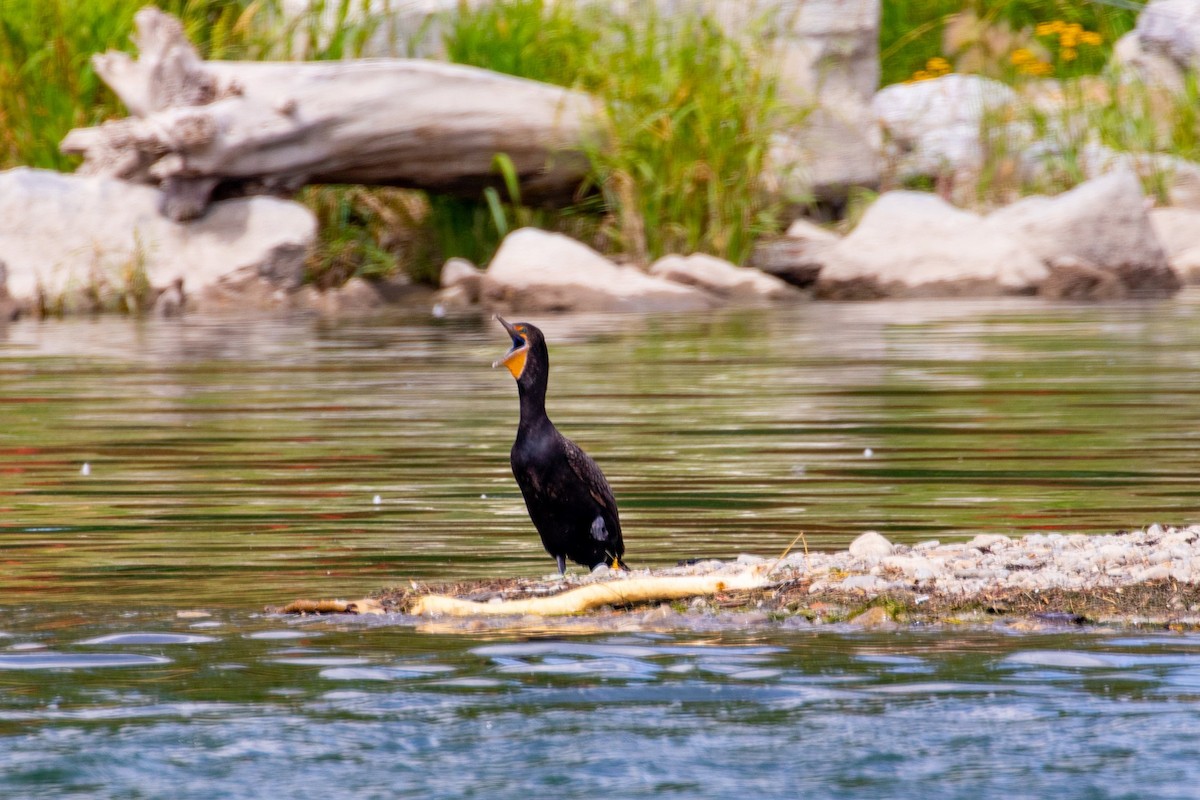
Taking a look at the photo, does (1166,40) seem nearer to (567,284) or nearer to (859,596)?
(567,284)

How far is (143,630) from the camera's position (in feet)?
18.7

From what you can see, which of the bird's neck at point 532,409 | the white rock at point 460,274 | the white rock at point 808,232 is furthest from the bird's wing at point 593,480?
the white rock at point 808,232

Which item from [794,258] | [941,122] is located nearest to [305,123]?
[794,258]

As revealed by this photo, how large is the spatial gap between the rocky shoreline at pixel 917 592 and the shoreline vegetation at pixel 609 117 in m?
12.6

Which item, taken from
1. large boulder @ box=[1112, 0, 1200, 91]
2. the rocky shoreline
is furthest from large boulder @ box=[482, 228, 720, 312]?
the rocky shoreline

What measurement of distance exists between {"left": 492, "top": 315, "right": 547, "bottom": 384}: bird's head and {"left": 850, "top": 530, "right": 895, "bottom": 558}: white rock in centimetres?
112

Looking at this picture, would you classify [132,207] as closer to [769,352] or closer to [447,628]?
[769,352]

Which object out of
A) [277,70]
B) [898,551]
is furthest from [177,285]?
[898,551]

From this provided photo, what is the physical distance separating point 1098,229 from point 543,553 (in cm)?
1335

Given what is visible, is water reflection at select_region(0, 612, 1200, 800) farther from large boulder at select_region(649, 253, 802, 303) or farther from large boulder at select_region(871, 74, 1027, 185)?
large boulder at select_region(871, 74, 1027, 185)

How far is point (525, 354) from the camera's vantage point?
6.49 m

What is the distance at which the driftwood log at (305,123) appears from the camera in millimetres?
17844

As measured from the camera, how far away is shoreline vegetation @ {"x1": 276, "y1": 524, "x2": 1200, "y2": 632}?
18.6ft

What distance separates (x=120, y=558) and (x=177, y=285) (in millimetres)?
11940
